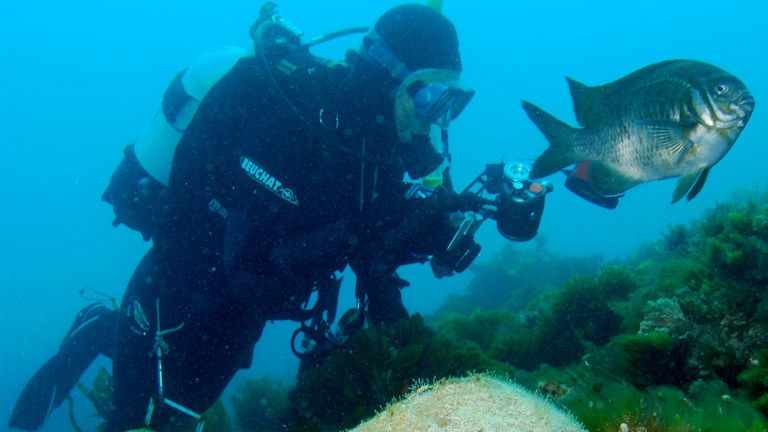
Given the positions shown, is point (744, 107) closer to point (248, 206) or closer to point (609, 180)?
point (609, 180)

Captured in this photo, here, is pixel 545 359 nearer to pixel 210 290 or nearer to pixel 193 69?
pixel 210 290

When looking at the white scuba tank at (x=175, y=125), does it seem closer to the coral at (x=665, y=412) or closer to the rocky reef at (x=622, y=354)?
the rocky reef at (x=622, y=354)

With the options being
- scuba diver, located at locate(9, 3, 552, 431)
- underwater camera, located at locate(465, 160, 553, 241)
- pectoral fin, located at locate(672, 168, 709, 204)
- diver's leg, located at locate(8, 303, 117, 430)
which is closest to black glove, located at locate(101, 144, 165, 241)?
scuba diver, located at locate(9, 3, 552, 431)

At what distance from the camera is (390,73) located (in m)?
4.11

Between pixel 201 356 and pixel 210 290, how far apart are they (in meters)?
0.73

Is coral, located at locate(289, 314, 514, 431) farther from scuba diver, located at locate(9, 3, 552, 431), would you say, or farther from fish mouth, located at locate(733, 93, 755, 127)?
fish mouth, located at locate(733, 93, 755, 127)

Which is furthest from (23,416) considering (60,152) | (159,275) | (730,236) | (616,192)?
(60,152)

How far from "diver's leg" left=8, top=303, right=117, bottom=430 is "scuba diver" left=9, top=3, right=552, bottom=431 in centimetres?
207

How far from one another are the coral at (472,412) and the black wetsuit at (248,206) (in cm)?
197

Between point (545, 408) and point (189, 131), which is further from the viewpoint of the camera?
point (189, 131)

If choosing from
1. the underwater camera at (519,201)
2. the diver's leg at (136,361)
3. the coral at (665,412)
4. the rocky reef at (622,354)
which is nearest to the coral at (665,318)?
the rocky reef at (622,354)

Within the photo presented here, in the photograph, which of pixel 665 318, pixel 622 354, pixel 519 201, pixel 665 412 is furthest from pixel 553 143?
pixel 622 354

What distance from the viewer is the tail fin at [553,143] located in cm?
177

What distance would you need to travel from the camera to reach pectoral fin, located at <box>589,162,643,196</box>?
164cm
